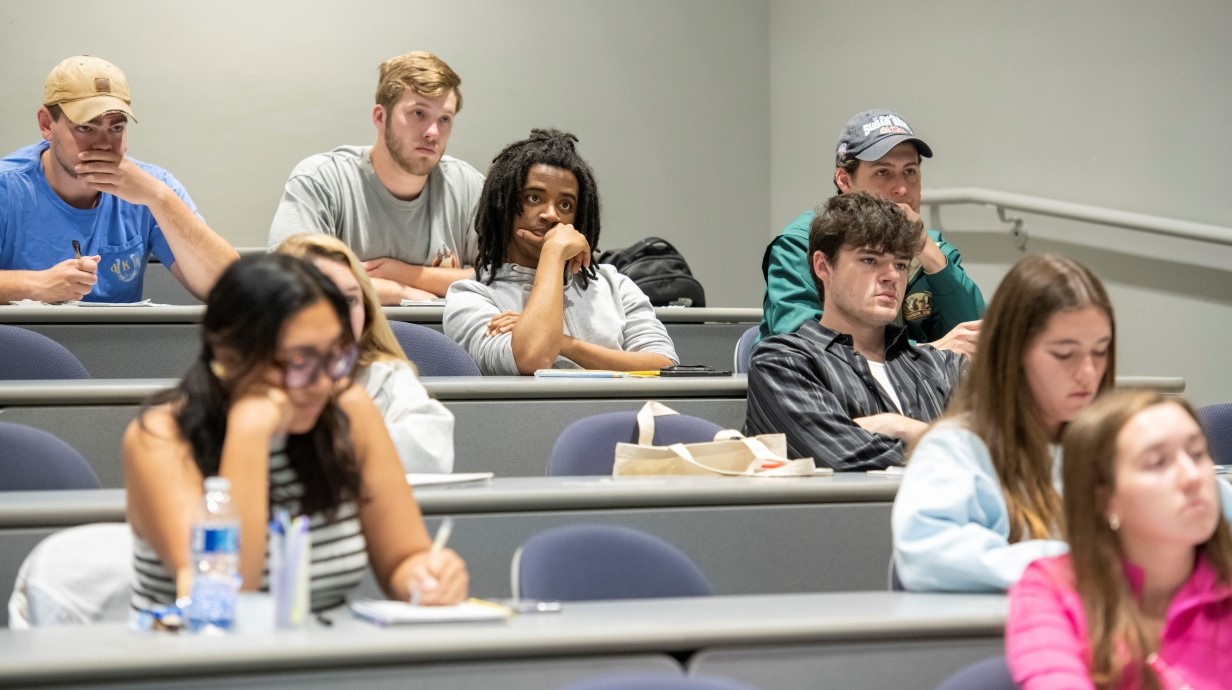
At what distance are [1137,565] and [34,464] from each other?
5.41 feet

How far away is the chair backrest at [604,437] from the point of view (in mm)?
2621

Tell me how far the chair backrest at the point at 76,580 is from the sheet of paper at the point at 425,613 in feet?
1.14

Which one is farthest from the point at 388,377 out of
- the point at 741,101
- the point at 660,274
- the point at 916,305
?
the point at 741,101

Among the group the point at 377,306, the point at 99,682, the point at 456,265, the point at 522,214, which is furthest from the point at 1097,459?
the point at 456,265

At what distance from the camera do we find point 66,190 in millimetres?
3686

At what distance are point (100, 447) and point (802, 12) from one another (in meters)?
4.01

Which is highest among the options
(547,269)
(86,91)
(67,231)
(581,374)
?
(86,91)

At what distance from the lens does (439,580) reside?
1.63 meters

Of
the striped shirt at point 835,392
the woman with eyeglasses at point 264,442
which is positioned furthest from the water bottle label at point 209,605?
the striped shirt at point 835,392

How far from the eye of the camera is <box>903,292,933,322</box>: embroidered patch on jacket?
139 inches

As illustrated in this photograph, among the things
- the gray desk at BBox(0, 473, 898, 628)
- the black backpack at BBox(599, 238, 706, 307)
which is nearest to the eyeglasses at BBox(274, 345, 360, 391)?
the gray desk at BBox(0, 473, 898, 628)

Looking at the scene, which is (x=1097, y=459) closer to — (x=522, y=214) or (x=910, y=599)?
(x=910, y=599)

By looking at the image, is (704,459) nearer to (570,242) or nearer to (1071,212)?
(570,242)

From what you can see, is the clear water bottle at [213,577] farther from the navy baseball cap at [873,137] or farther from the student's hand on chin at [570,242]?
the navy baseball cap at [873,137]
